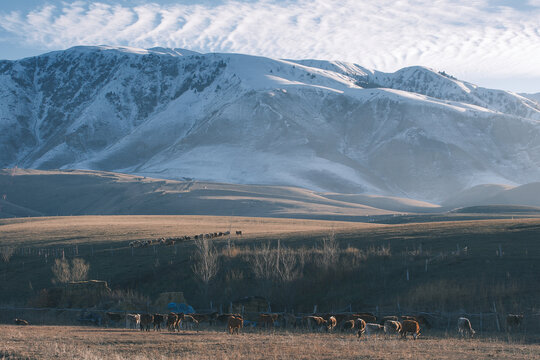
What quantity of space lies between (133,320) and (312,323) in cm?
1182

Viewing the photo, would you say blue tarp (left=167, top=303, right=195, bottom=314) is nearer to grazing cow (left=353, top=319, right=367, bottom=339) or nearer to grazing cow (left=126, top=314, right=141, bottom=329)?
grazing cow (left=126, top=314, right=141, bottom=329)

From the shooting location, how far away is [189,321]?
1500 inches

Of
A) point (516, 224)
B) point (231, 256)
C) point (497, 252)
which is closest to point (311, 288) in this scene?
point (231, 256)

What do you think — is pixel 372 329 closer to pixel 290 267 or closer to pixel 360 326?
pixel 360 326

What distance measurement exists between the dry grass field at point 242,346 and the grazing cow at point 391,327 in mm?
1384

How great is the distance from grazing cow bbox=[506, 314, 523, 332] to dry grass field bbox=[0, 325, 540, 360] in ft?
12.9

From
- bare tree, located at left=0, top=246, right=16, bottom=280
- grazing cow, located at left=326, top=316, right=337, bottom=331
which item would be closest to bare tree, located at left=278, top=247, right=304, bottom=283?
grazing cow, located at left=326, top=316, right=337, bottom=331

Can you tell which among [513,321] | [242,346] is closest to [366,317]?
[513,321]

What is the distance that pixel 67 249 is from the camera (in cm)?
7131

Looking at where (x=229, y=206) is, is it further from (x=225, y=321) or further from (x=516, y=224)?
(x=225, y=321)

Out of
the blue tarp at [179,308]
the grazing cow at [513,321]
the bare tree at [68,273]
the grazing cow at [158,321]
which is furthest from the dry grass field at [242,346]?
the bare tree at [68,273]

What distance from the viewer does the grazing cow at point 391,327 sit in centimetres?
3114

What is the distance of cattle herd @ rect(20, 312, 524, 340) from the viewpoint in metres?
31.4

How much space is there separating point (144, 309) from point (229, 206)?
15159 cm
